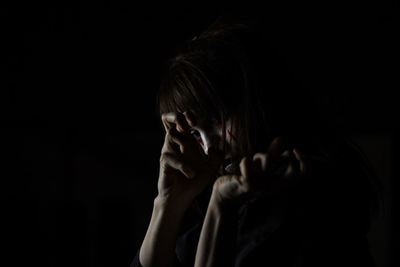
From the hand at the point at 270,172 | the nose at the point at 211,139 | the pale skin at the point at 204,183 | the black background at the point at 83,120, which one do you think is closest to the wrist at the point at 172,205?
the pale skin at the point at 204,183

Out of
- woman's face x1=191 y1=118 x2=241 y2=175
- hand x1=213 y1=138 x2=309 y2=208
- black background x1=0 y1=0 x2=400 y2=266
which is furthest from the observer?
black background x1=0 y1=0 x2=400 y2=266

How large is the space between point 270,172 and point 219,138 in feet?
0.72

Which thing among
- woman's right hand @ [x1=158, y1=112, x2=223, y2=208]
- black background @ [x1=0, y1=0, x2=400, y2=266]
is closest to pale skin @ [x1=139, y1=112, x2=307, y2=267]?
woman's right hand @ [x1=158, y1=112, x2=223, y2=208]

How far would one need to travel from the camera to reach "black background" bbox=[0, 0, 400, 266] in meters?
1.26

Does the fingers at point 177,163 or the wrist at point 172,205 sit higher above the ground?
the fingers at point 177,163

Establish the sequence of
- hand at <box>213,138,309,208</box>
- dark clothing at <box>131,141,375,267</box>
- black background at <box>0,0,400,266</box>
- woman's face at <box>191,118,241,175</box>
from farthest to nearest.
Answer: black background at <box>0,0,400,266</box>
woman's face at <box>191,118,241,175</box>
dark clothing at <box>131,141,375,267</box>
hand at <box>213,138,309,208</box>

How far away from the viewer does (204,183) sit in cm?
56

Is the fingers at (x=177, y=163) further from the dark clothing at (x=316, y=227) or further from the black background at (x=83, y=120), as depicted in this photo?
the black background at (x=83, y=120)

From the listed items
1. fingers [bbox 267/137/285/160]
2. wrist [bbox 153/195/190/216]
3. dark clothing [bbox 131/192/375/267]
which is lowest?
dark clothing [bbox 131/192/375/267]

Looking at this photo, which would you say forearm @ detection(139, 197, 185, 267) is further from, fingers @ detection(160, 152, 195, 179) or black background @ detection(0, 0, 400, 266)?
black background @ detection(0, 0, 400, 266)

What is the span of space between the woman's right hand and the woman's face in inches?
1.3

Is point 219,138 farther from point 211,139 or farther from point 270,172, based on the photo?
point 270,172

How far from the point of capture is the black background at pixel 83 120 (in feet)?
4.13

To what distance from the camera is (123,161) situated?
4.32ft
